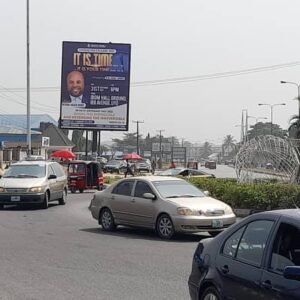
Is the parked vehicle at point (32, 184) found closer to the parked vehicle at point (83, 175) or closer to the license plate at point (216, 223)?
the license plate at point (216, 223)

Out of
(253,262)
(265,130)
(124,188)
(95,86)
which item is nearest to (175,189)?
(124,188)

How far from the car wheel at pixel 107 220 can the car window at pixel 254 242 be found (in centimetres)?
1076

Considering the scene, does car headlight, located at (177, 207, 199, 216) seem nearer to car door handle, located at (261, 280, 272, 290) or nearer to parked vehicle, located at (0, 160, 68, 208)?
car door handle, located at (261, 280, 272, 290)

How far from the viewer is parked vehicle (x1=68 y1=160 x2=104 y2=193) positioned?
35.8 meters

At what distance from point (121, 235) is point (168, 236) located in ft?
4.74

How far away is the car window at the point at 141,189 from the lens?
15.9m

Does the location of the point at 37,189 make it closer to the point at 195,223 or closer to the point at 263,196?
the point at 263,196

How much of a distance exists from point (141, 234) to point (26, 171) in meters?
9.24

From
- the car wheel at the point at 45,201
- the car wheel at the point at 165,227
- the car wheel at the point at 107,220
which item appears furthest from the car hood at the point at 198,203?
the car wheel at the point at 45,201

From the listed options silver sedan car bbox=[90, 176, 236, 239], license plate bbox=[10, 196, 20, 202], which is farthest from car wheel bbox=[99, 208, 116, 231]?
license plate bbox=[10, 196, 20, 202]

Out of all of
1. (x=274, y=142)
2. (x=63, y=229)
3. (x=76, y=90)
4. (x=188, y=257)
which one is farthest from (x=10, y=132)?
(x=188, y=257)

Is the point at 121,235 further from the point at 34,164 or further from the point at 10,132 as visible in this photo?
the point at 10,132

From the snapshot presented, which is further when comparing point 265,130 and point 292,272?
point 265,130

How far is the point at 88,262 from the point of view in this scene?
11477mm
